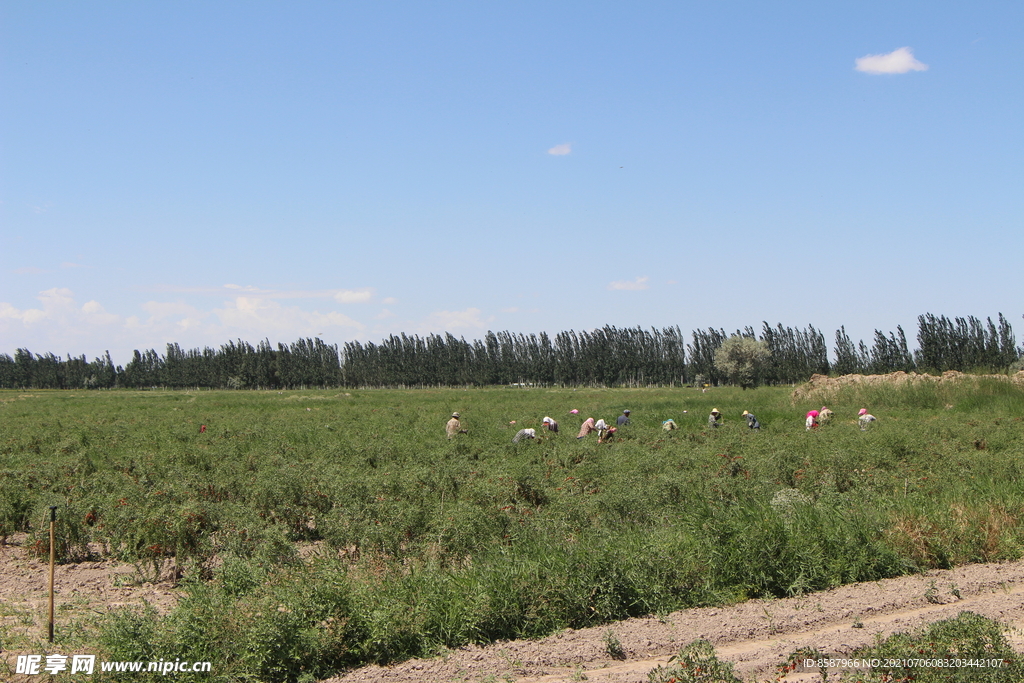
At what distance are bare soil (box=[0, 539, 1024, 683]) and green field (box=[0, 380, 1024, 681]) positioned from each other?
1.07 feet

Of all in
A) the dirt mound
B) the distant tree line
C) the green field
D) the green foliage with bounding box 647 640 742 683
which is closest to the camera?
the green foliage with bounding box 647 640 742 683

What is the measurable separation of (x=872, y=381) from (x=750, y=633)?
107 feet

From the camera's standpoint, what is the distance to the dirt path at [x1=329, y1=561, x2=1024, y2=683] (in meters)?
6.24

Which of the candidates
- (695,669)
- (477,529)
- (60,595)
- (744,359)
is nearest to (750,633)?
(695,669)

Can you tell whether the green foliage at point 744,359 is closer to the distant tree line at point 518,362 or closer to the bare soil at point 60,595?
the distant tree line at point 518,362

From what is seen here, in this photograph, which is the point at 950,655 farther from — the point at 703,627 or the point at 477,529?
the point at 477,529

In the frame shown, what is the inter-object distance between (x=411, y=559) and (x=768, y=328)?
9767 cm

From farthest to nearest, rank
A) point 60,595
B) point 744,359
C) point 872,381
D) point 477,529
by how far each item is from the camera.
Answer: point 744,359 → point 872,381 → point 477,529 → point 60,595

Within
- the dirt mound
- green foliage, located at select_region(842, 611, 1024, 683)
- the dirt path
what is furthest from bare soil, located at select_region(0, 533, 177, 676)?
the dirt mound

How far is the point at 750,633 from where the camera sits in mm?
6938

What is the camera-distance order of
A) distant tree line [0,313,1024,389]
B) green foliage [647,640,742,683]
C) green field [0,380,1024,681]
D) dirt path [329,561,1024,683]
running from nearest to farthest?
green foliage [647,640,742,683], dirt path [329,561,1024,683], green field [0,380,1024,681], distant tree line [0,313,1024,389]

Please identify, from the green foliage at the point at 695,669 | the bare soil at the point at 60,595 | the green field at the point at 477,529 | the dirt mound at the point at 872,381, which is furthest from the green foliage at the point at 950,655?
the dirt mound at the point at 872,381

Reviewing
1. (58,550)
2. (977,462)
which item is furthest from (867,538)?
(58,550)

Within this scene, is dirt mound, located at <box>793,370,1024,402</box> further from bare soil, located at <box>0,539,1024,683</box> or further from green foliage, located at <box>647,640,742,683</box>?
green foliage, located at <box>647,640,742,683</box>
